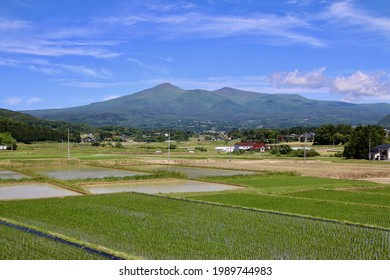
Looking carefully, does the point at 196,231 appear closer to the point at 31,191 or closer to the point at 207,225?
the point at 207,225

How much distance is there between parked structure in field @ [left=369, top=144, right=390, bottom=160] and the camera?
40.5 m

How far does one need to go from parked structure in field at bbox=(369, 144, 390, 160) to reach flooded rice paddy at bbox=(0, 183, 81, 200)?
30.7 meters

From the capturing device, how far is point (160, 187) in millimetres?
20062

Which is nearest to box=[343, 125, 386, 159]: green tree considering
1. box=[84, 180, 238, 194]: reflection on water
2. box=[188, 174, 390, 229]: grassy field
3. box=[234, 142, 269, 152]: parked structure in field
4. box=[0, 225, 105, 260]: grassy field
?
box=[234, 142, 269, 152]: parked structure in field

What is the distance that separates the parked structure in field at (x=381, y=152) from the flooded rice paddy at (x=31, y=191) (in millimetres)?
30699

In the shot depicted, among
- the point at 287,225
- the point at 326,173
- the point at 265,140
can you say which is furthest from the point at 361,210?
the point at 265,140

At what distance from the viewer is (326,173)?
26.7 m

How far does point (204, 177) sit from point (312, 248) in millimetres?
15610

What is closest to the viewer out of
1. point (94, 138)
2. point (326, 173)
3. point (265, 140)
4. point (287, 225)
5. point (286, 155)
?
point (287, 225)

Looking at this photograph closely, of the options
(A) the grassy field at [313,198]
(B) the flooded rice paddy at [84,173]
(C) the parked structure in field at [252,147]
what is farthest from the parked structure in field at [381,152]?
(B) the flooded rice paddy at [84,173]

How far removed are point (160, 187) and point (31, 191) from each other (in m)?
5.32

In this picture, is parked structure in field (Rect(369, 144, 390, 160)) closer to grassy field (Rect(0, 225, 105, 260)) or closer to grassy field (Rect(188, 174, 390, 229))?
grassy field (Rect(188, 174, 390, 229))

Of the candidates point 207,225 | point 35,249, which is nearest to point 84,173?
point 207,225
